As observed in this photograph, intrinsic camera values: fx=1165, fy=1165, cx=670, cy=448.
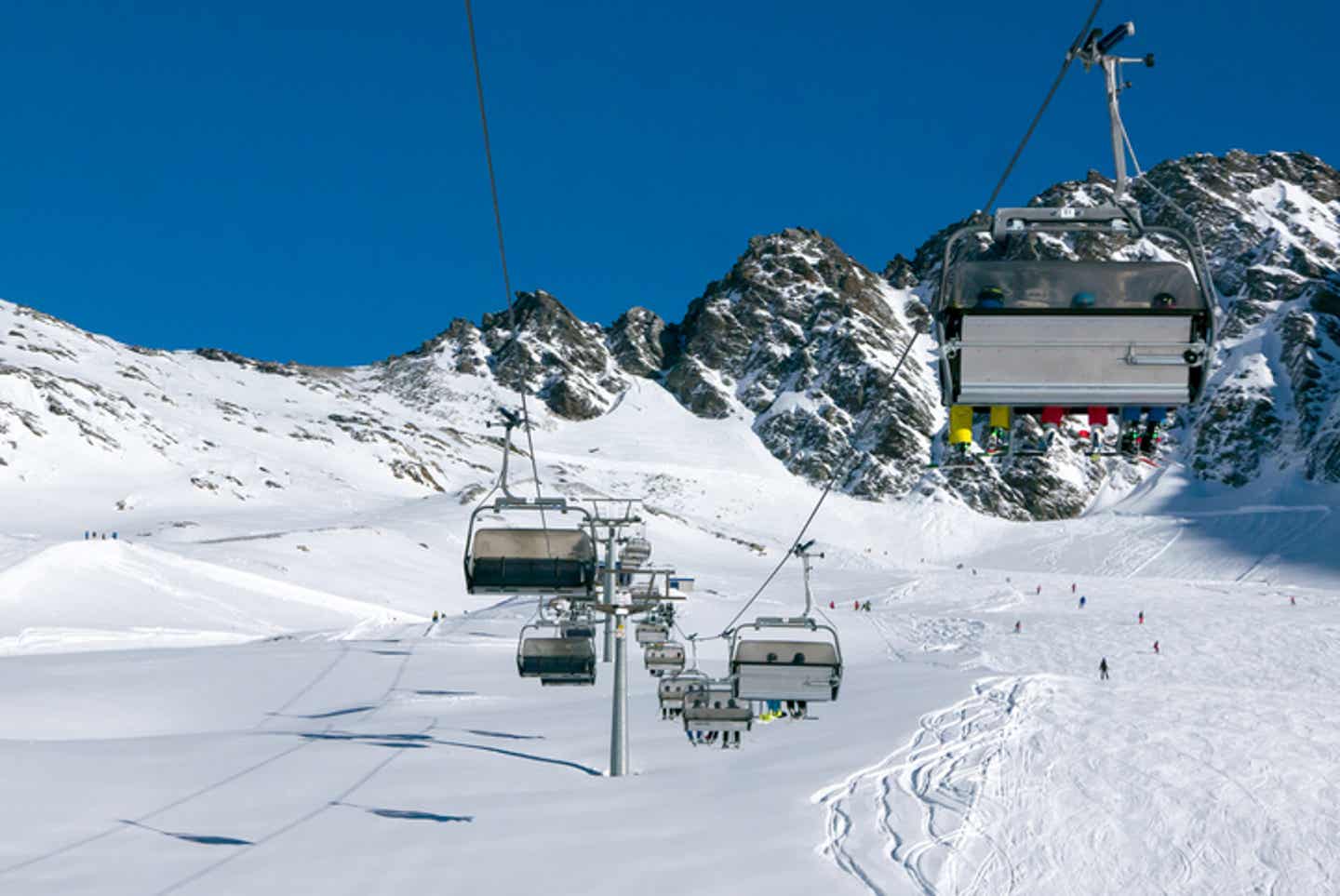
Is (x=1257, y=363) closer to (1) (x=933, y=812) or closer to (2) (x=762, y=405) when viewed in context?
(2) (x=762, y=405)

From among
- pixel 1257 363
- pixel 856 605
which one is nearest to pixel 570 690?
pixel 856 605

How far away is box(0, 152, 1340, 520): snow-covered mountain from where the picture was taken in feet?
333

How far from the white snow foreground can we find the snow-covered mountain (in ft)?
85.0

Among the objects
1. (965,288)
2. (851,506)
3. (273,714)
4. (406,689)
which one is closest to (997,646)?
(406,689)

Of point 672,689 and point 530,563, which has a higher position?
point 530,563

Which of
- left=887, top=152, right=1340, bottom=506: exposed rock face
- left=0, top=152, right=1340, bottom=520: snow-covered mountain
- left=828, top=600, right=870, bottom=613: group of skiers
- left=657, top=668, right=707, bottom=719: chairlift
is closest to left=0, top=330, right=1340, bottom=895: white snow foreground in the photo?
left=828, top=600, right=870, bottom=613: group of skiers

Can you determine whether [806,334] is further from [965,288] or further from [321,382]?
[965,288]

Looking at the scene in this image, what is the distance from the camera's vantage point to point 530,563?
14.3m

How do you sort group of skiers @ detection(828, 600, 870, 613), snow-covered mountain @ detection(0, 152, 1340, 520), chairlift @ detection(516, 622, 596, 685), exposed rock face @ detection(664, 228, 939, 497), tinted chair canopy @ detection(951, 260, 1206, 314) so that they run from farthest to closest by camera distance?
1. exposed rock face @ detection(664, 228, 939, 497)
2. snow-covered mountain @ detection(0, 152, 1340, 520)
3. group of skiers @ detection(828, 600, 870, 613)
4. chairlift @ detection(516, 622, 596, 685)
5. tinted chair canopy @ detection(951, 260, 1206, 314)

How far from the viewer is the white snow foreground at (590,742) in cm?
1420

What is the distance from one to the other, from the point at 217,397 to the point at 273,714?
393ft

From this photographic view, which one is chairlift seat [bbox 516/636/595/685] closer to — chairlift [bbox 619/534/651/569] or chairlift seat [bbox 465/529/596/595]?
chairlift [bbox 619/534/651/569]

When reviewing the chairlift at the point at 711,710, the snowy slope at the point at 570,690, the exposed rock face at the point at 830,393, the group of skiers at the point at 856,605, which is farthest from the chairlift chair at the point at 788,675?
the exposed rock face at the point at 830,393

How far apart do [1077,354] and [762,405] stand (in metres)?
179
